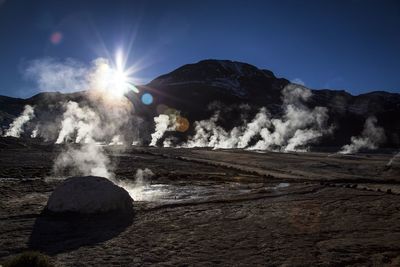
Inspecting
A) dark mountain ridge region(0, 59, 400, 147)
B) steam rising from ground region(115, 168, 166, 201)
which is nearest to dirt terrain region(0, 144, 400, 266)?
steam rising from ground region(115, 168, 166, 201)

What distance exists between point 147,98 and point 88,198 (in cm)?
9337

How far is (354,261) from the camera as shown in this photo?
6922mm

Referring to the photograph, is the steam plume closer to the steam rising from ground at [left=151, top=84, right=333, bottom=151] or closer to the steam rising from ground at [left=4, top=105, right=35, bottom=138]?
the steam rising from ground at [left=151, top=84, right=333, bottom=151]

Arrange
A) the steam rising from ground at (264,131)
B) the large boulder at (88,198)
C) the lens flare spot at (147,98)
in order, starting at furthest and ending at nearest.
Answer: the lens flare spot at (147,98) < the steam rising from ground at (264,131) < the large boulder at (88,198)

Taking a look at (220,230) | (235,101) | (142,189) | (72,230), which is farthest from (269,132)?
(72,230)

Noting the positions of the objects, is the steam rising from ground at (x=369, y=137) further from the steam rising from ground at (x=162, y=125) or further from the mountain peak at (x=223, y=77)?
the mountain peak at (x=223, y=77)

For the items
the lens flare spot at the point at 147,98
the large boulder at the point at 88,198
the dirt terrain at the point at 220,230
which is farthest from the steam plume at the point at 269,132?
the large boulder at the point at 88,198

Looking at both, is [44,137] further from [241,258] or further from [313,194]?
[241,258]

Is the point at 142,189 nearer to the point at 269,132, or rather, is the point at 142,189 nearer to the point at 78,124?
the point at 269,132

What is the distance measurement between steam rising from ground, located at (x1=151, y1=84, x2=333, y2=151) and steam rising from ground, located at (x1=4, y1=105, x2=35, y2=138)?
30.7 meters

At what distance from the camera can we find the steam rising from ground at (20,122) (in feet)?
289

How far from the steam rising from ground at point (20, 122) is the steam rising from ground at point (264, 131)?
101 feet

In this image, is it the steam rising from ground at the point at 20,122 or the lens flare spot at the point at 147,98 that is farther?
the lens flare spot at the point at 147,98

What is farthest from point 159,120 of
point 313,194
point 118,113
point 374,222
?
point 374,222
